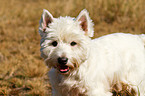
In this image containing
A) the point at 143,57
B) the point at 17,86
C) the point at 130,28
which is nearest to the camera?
the point at 143,57

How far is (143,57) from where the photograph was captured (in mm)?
3844

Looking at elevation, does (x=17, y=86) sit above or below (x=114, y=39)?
below

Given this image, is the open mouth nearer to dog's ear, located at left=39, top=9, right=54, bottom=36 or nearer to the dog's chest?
the dog's chest

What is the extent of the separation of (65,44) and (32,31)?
5409 millimetres

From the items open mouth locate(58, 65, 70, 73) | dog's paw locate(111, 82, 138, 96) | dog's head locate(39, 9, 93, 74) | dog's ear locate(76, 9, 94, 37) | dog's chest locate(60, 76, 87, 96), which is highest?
dog's ear locate(76, 9, 94, 37)

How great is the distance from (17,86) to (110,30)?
179 inches

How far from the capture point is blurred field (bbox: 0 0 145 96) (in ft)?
16.1

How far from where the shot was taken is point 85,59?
337cm

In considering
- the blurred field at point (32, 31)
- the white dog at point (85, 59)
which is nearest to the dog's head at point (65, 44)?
the white dog at point (85, 59)

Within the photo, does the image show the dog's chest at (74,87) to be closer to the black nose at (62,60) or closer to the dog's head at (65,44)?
the dog's head at (65,44)

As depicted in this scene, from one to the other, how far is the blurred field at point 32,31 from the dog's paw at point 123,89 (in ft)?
4.82

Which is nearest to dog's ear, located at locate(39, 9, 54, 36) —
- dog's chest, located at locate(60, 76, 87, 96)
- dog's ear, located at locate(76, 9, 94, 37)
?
dog's ear, located at locate(76, 9, 94, 37)

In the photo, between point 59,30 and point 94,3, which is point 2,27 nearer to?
point 94,3

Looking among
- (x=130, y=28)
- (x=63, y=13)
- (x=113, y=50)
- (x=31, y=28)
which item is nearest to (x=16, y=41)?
(x=31, y=28)
